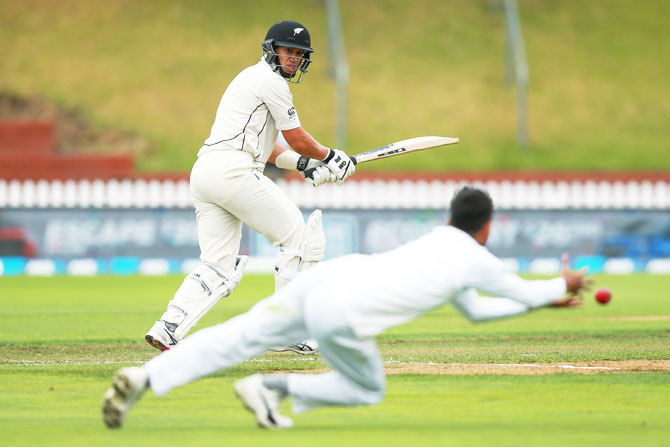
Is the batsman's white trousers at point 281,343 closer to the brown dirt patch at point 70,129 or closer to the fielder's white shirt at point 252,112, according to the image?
the fielder's white shirt at point 252,112

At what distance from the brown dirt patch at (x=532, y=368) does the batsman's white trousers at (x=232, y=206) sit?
4.08 feet

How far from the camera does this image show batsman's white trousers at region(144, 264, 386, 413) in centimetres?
544

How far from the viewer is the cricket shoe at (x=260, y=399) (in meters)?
5.58

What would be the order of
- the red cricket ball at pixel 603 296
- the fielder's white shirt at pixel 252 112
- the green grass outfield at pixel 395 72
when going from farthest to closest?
the green grass outfield at pixel 395 72 < the fielder's white shirt at pixel 252 112 < the red cricket ball at pixel 603 296

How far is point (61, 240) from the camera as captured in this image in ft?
81.3

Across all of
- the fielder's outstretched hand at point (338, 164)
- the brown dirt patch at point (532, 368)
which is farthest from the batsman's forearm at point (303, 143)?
the brown dirt patch at point (532, 368)

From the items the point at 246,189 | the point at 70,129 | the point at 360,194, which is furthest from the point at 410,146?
the point at 70,129

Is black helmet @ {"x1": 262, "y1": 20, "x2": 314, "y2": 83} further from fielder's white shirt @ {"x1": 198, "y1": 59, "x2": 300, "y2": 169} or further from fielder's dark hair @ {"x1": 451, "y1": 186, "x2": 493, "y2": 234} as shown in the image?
fielder's dark hair @ {"x1": 451, "y1": 186, "x2": 493, "y2": 234}

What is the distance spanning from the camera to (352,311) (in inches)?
208

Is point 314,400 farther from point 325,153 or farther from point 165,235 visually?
point 165,235

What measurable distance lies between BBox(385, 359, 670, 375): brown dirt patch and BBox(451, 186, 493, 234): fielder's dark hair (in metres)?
2.49

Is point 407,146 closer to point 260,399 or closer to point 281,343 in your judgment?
point 281,343

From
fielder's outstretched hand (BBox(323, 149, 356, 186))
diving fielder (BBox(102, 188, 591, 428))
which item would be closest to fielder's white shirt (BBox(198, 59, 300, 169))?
fielder's outstretched hand (BBox(323, 149, 356, 186))

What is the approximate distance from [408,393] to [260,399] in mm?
1599
